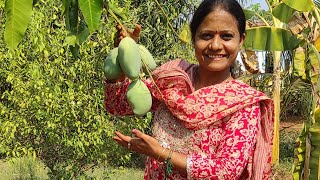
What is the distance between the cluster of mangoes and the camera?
1235mm

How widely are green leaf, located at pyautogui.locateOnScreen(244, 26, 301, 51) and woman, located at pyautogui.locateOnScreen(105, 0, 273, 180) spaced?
247cm

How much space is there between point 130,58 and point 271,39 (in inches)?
121

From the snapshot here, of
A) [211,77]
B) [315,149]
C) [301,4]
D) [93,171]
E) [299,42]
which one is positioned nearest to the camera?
[211,77]

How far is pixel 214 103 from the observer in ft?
5.39

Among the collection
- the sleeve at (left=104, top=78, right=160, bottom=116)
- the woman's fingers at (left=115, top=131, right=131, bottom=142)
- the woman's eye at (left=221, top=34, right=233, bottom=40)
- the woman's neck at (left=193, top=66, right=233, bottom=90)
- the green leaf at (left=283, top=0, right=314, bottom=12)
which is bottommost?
the woman's fingers at (left=115, top=131, right=131, bottom=142)

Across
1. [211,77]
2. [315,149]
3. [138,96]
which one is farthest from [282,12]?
[138,96]

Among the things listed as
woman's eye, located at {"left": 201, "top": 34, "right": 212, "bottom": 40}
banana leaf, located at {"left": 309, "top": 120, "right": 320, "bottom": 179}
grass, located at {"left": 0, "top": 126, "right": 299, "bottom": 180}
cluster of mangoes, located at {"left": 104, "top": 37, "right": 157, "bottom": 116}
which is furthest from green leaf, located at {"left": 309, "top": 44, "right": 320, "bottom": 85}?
cluster of mangoes, located at {"left": 104, "top": 37, "right": 157, "bottom": 116}

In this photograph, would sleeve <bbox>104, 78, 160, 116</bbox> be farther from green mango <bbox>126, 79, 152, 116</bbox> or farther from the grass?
the grass

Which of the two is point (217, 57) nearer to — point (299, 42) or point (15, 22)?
point (15, 22)

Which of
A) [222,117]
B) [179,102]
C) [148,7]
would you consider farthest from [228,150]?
[148,7]

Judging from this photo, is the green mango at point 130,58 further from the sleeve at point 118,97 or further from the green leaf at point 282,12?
the green leaf at point 282,12

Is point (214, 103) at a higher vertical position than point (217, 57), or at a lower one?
lower

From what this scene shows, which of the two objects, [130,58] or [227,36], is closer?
[130,58]

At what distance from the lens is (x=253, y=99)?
64.1 inches
